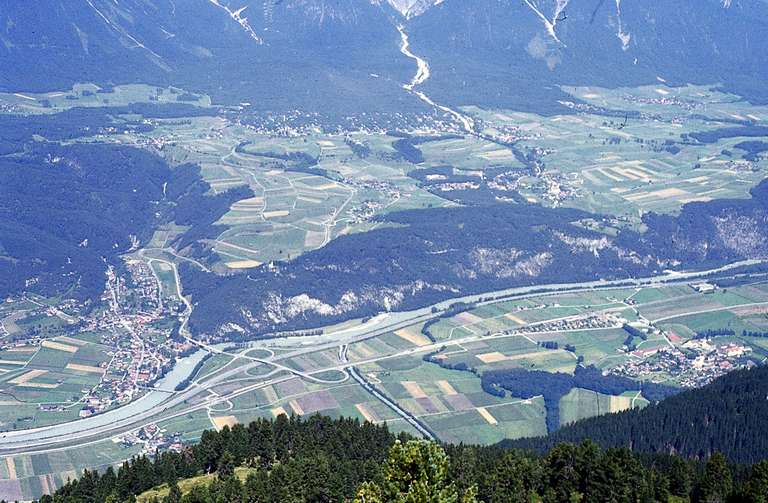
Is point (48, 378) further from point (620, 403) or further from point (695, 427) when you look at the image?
point (695, 427)

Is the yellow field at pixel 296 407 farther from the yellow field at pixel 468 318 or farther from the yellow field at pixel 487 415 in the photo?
the yellow field at pixel 468 318

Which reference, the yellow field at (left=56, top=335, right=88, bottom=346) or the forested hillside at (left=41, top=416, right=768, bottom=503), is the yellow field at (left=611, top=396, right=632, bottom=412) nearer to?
the forested hillside at (left=41, top=416, right=768, bottom=503)

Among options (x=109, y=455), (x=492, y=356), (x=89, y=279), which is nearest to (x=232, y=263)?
(x=89, y=279)

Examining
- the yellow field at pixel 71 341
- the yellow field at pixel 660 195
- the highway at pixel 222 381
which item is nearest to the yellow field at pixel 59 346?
the yellow field at pixel 71 341

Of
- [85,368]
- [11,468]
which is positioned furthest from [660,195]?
[11,468]

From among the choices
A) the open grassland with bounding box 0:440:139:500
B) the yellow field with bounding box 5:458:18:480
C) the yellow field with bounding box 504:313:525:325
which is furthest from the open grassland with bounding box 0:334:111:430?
the yellow field with bounding box 504:313:525:325

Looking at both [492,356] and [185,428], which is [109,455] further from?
[492,356]
